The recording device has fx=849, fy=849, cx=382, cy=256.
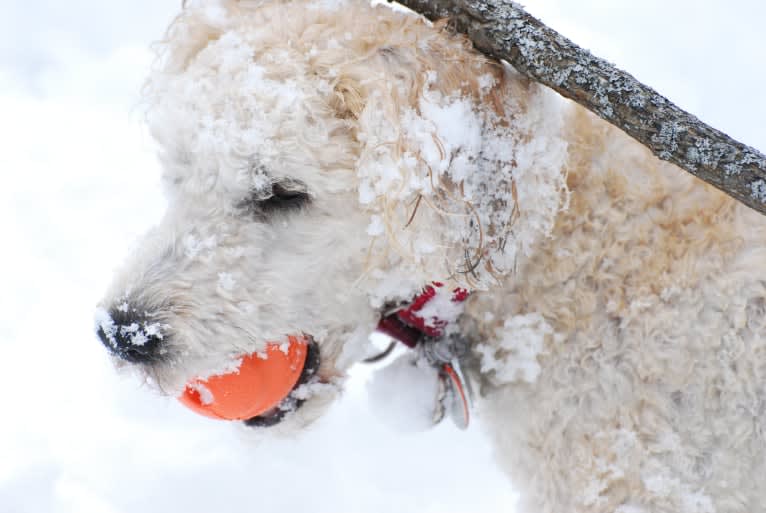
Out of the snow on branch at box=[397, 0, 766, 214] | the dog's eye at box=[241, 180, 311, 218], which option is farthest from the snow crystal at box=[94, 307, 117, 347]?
the snow on branch at box=[397, 0, 766, 214]

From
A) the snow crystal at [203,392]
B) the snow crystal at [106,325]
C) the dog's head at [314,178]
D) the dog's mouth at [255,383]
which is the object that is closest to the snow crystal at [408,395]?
the dog's mouth at [255,383]

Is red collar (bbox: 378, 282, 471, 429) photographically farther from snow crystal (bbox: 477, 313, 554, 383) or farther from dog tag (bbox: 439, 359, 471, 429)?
snow crystal (bbox: 477, 313, 554, 383)

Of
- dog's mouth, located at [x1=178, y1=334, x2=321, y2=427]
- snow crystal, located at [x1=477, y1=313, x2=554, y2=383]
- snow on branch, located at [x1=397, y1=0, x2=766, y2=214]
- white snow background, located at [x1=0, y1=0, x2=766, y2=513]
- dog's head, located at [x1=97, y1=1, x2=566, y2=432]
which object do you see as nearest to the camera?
snow on branch, located at [x1=397, y1=0, x2=766, y2=214]

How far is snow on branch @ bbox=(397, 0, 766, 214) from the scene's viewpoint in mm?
1894

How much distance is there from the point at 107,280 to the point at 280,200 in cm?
209

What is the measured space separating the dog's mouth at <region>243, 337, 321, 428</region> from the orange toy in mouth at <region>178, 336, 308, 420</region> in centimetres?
5

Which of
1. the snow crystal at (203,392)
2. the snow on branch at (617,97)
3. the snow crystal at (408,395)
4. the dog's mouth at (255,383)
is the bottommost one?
the snow crystal at (203,392)

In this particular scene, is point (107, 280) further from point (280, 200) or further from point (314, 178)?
point (314, 178)

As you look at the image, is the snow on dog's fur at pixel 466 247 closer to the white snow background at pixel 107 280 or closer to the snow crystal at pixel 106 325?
the snow crystal at pixel 106 325

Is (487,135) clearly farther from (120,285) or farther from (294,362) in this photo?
(120,285)

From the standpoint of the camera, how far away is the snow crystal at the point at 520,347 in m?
2.35

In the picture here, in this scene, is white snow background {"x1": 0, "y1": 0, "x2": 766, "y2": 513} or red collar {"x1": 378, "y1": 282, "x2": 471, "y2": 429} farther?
white snow background {"x1": 0, "y1": 0, "x2": 766, "y2": 513}

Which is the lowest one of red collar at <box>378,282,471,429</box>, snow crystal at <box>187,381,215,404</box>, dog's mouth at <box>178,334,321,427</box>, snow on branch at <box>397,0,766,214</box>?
snow crystal at <box>187,381,215,404</box>

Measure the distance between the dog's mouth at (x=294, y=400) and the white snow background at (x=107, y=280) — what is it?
17 cm
